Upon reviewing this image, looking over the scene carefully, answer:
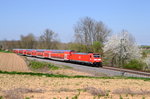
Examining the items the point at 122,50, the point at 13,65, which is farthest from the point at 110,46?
the point at 13,65

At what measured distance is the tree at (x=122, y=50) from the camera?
186 ft

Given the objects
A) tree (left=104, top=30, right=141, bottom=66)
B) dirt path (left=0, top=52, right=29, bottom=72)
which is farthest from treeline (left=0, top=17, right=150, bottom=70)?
dirt path (left=0, top=52, right=29, bottom=72)

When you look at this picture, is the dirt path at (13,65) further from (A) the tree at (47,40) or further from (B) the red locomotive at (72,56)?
(A) the tree at (47,40)

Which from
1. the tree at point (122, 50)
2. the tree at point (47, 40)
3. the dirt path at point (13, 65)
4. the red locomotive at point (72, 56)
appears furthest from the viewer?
the tree at point (47, 40)

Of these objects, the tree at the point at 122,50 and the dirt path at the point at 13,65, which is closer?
the dirt path at the point at 13,65

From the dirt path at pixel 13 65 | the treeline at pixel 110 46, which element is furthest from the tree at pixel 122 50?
the dirt path at pixel 13 65

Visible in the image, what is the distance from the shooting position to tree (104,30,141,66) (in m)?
56.6

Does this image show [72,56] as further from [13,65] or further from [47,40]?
[47,40]

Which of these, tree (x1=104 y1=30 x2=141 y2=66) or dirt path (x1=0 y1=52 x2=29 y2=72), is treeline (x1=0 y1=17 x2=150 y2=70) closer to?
tree (x1=104 y1=30 x2=141 y2=66)

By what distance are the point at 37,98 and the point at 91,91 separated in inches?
134

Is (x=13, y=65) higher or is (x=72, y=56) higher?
(x=72, y=56)

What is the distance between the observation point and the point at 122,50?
5781 centimetres

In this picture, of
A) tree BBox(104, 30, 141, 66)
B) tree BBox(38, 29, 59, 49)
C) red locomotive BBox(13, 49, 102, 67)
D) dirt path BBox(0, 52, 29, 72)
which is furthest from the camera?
tree BBox(38, 29, 59, 49)

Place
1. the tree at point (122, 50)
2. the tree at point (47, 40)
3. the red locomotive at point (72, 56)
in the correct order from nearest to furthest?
the red locomotive at point (72, 56) < the tree at point (122, 50) < the tree at point (47, 40)
